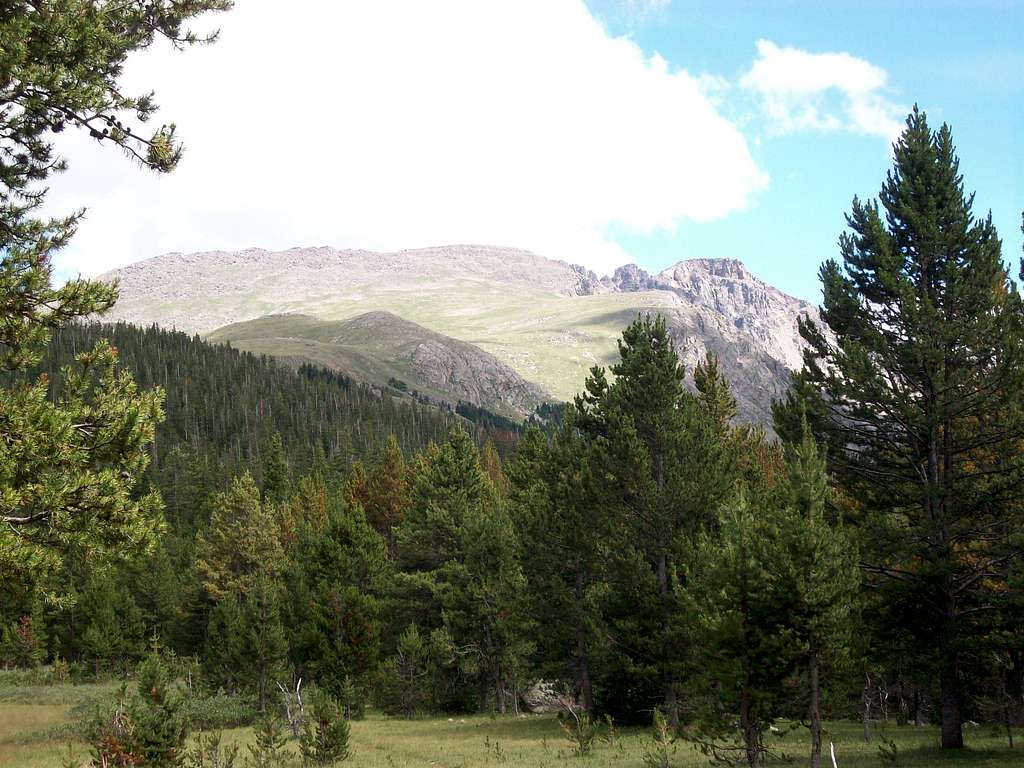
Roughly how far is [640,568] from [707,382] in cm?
2429

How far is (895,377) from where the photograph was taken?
969 inches

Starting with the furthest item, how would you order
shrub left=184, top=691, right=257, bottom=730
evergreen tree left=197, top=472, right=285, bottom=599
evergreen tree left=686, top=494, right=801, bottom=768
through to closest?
evergreen tree left=197, top=472, right=285, bottom=599 < shrub left=184, top=691, right=257, bottom=730 < evergreen tree left=686, top=494, right=801, bottom=768

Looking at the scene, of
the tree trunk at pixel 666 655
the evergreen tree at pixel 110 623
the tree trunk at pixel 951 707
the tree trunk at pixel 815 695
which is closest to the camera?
the tree trunk at pixel 815 695

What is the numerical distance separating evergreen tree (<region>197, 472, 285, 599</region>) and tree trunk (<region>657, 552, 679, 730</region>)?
3875 cm

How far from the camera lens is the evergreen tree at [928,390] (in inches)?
912

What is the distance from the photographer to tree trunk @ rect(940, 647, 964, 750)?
2295cm

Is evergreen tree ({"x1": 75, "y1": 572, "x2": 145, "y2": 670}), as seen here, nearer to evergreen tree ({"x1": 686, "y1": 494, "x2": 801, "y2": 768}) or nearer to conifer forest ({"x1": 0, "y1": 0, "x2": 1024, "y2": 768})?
conifer forest ({"x1": 0, "y1": 0, "x2": 1024, "y2": 768})

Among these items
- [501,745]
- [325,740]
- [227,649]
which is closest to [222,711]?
[227,649]

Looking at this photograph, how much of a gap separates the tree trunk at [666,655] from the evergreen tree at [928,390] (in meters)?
8.98

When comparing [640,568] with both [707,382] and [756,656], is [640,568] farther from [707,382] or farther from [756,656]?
[707,382]

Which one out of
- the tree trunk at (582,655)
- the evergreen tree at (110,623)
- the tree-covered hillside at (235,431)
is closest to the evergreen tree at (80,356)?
the tree trunk at (582,655)

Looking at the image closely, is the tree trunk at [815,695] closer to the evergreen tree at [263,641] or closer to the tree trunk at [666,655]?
the tree trunk at [666,655]

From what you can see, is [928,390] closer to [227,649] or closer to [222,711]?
[222,711]

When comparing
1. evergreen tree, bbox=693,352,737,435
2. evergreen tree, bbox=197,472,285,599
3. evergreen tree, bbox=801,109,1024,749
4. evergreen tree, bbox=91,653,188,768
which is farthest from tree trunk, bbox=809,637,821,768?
evergreen tree, bbox=197,472,285,599
